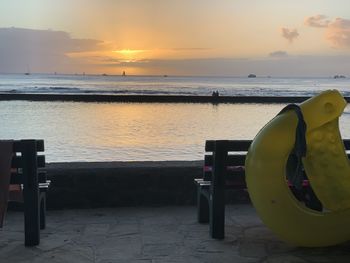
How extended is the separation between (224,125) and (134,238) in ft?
54.7

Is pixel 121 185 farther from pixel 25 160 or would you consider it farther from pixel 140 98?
pixel 140 98

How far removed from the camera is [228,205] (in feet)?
18.9

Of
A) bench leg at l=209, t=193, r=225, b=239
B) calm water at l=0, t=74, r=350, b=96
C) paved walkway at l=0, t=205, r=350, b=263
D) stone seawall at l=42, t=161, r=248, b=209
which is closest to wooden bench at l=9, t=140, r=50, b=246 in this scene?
paved walkway at l=0, t=205, r=350, b=263

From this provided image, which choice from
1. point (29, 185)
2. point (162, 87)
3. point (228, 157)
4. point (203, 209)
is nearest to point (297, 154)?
point (228, 157)

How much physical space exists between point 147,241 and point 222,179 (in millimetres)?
896

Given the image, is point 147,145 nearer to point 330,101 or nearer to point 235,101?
point 330,101

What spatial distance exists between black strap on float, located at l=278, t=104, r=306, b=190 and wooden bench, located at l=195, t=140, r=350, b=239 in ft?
1.42

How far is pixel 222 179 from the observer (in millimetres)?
4477

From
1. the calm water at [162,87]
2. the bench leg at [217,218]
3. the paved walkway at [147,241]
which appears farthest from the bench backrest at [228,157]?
the calm water at [162,87]

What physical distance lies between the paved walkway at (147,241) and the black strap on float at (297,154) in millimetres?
623

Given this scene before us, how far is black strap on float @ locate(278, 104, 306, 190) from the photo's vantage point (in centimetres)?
379

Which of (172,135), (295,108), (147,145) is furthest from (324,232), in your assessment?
(172,135)

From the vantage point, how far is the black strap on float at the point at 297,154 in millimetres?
3785

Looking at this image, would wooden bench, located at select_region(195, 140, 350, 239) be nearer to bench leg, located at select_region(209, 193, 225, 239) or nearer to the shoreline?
bench leg, located at select_region(209, 193, 225, 239)
